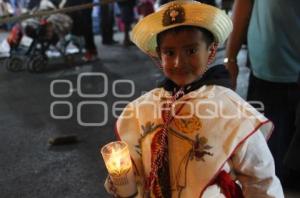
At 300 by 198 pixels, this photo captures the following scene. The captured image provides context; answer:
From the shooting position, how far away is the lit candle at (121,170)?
136cm

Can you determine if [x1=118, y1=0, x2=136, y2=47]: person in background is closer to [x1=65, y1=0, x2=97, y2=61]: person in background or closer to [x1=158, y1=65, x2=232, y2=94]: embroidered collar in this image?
[x1=65, y1=0, x2=97, y2=61]: person in background

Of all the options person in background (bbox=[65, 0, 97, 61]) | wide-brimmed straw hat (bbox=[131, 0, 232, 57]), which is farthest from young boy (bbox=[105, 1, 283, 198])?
person in background (bbox=[65, 0, 97, 61])

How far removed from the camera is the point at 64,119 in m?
4.22

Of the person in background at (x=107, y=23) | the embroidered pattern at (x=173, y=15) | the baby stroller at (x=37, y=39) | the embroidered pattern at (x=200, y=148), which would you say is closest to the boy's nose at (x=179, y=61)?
the embroidered pattern at (x=173, y=15)

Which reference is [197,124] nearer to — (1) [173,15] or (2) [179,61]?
(2) [179,61]

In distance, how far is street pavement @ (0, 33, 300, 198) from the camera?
10.1ft

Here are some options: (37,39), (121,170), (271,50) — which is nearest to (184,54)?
(121,170)

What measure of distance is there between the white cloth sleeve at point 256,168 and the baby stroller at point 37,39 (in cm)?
490

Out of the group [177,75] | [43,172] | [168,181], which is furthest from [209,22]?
[43,172]

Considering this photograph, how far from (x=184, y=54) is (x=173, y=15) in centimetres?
12

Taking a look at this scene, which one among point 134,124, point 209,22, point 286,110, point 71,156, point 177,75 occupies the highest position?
point 209,22

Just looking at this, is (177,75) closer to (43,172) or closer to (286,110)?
(286,110)

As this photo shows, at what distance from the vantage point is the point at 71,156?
345cm

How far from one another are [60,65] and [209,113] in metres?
5.14
